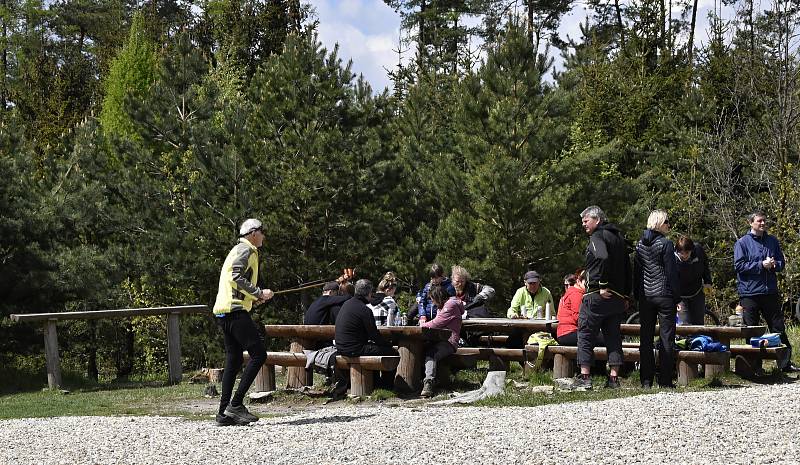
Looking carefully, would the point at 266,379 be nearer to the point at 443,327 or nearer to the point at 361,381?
the point at 361,381

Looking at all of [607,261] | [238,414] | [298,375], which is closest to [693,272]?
[607,261]

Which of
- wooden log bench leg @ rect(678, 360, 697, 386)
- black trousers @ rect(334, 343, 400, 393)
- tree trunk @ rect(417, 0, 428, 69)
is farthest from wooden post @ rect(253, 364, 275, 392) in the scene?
tree trunk @ rect(417, 0, 428, 69)

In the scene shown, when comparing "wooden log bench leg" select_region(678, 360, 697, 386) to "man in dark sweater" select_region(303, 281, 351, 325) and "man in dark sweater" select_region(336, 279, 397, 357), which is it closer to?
"man in dark sweater" select_region(336, 279, 397, 357)

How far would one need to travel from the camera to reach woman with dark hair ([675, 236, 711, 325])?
10.7 metres

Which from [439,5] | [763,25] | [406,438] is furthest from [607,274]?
[439,5]

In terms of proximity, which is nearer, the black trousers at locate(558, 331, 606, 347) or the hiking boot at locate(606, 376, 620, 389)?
the hiking boot at locate(606, 376, 620, 389)

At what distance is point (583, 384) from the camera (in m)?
9.67

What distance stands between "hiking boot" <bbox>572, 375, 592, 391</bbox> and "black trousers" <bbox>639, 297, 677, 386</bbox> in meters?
0.53

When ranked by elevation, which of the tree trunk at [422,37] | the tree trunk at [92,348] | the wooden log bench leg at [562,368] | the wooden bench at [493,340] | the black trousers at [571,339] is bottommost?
the tree trunk at [92,348]

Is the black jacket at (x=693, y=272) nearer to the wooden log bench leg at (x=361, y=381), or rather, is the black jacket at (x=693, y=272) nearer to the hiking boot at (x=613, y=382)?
the hiking boot at (x=613, y=382)

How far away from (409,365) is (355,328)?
690mm

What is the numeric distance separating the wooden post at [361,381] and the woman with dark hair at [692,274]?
3.26 m

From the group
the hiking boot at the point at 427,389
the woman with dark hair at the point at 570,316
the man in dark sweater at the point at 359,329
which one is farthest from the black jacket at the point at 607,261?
the man in dark sweater at the point at 359,329

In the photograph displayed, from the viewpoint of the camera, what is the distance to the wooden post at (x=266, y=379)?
11.6m
